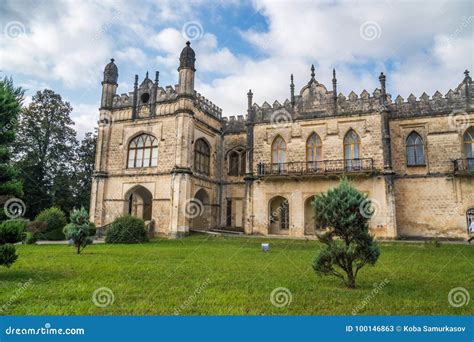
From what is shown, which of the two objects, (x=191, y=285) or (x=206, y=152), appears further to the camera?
(x=206, y=152)

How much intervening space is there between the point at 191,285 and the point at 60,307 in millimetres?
2681

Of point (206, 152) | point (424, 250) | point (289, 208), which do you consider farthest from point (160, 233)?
point (424, 250)

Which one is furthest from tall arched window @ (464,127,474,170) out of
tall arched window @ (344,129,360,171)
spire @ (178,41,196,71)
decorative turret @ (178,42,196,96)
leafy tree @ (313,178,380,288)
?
spire @ (178,41,196,71)

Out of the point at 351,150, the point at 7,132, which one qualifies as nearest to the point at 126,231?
the point at 7,132

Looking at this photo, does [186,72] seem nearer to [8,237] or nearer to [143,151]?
[143,151]

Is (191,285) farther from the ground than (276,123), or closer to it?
closer to it

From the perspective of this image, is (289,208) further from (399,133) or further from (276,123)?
(399,133)

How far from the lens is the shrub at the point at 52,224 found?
2291 cm

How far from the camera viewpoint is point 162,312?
5.27 m

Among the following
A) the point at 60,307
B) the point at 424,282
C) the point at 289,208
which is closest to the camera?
the point at 60,307

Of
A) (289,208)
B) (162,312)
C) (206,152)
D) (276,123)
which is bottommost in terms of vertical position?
(162,312)

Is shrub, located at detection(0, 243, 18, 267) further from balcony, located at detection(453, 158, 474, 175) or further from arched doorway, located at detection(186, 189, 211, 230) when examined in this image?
balcony, located at detection(453, 158, 474, 175)

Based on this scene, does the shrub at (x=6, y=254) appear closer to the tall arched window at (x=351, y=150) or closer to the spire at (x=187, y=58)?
the spire at (x=187, y=58)

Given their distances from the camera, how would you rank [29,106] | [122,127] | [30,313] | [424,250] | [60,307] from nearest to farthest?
[30,313], [60,307], [424,250], [122,127], [29,106]
